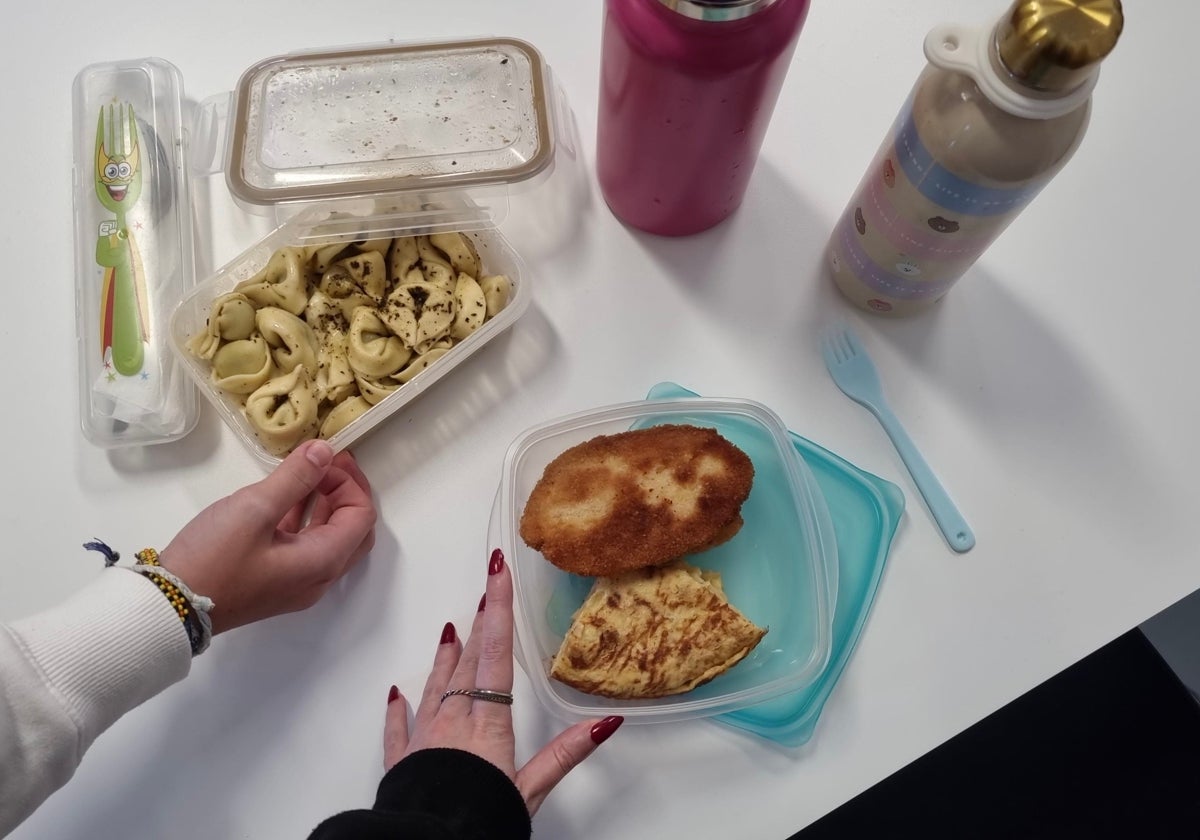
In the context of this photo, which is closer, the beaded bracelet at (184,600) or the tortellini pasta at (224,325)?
the beaded bracelet at (184,600)

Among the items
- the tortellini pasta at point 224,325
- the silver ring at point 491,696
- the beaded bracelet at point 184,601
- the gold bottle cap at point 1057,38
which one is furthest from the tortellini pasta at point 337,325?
the gold bottle cap at point 1057,38

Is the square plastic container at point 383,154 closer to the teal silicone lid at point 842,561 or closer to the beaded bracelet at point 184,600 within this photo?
the beaded bracelet at point 184,600

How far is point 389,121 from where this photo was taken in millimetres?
675

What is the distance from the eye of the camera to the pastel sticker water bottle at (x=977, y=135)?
0.43 m

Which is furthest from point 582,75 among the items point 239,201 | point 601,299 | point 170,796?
point 170,796

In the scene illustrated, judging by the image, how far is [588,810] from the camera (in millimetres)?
571

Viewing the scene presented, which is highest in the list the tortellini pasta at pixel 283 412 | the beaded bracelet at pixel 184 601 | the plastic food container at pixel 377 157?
the plastic food container at pixel 377 157

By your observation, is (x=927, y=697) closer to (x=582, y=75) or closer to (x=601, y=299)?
(x=601, y=299)

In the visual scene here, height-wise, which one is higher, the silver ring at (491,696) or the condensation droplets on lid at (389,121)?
the condensation droplets on lid at (389,121)

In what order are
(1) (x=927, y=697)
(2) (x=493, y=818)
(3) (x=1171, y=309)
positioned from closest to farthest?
(2) (x=493, y=818) < (1) (x=927, y=697) < (3) (x=1171, y=309)

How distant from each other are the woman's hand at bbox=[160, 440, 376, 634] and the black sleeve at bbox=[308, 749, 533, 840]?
164mm

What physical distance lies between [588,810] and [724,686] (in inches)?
5.7

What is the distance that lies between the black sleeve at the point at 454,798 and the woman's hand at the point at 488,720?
0.02 meters

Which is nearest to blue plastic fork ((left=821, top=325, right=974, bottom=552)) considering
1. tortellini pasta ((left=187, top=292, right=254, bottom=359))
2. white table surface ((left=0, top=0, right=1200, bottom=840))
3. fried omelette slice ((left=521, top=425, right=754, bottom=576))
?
white table surface ((left=0, top=0, right=1200, bottom=840))
